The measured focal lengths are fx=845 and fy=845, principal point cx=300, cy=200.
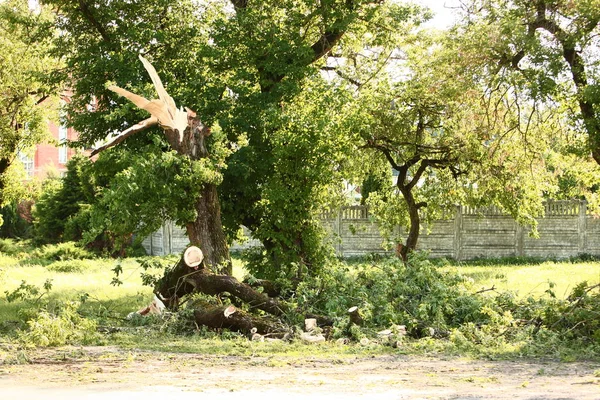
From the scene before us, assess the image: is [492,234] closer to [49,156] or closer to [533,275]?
[533,275]

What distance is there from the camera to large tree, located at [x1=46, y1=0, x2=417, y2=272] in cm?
1555

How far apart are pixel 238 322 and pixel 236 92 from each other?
6.54 metres

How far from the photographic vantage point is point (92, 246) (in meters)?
30.7

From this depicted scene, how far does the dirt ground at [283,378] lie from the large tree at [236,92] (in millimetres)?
4760

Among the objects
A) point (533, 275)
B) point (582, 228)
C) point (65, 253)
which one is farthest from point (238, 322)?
point (65, 253)

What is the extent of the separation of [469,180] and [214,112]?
7.75 m

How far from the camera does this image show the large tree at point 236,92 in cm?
1555

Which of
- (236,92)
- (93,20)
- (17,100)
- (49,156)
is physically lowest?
(236,92)

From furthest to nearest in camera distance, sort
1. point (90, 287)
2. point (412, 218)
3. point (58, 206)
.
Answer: point (58, 206), point (412, 218), point (90, 287)

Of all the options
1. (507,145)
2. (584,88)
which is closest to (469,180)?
(507,145)

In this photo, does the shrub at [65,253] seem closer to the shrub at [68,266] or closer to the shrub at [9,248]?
the shrub at [68,266]

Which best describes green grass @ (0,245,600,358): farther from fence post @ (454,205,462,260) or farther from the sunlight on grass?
fence post @ (454,205,462,260)

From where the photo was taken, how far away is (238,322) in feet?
38.7

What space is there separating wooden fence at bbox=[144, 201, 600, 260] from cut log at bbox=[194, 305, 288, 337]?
12326 millimetres
